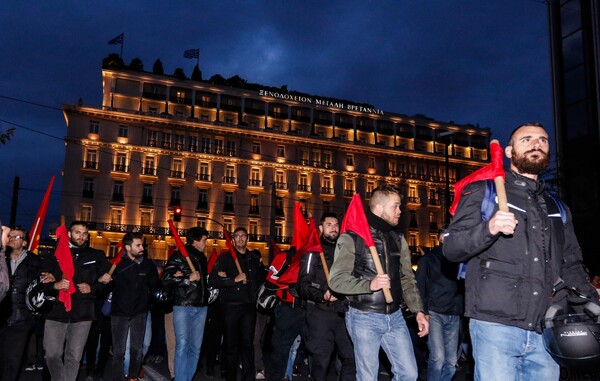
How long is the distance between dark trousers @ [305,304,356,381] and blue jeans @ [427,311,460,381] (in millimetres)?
1375

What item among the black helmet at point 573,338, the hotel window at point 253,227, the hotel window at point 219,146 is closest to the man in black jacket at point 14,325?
the black helmet at point 573,338

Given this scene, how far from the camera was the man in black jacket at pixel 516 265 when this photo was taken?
11.5 feet

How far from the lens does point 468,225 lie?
370 cm

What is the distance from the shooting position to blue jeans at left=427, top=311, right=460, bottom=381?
7273 millimetres

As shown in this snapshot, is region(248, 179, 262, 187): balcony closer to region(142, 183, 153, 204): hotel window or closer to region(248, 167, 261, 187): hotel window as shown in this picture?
region(248, 167, 261, 187): hotel window

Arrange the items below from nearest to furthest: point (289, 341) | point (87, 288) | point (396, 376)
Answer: point (396, 376) → point (87, 288) → point (289, 341)

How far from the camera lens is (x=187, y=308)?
310 inches

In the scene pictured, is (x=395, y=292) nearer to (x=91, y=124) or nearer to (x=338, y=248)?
(x=338, y=248)

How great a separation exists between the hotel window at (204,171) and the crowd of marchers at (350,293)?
4952 cm

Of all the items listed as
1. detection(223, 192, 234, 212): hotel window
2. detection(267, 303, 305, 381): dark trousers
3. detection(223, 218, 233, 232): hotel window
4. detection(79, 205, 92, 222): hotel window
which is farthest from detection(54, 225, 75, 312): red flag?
detection(223, 192, 234, 212): hotel window

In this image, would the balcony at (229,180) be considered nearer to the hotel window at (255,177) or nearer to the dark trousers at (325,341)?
the hotel window at (255,177)

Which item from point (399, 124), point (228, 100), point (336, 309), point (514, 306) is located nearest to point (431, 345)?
point (336, 309)

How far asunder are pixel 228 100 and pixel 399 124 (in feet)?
72.3

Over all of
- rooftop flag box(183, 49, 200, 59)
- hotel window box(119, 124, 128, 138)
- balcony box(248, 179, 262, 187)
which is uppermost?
rooftop flag box(183, 49, 200, 59)
